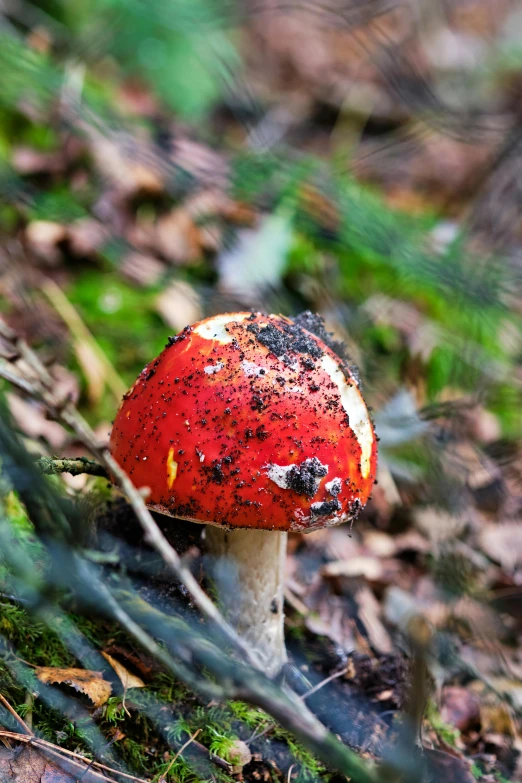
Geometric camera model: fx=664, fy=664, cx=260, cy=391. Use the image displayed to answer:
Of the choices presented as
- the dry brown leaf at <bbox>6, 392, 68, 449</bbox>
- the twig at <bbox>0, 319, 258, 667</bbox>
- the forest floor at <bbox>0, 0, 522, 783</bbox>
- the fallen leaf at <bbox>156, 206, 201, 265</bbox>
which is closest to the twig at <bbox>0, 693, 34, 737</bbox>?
the forest floor at <bbox>0, 0, 522, 783</bbox>

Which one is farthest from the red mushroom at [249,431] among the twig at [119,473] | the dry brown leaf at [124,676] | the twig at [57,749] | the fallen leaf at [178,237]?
the fallen leaf at [178,237]

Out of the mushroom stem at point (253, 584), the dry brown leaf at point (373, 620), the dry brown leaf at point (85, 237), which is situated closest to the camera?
the mushroom stem at point (253, 584)

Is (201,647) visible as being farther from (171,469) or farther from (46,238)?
(46,238)

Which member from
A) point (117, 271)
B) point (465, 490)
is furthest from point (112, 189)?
point (465, 490)

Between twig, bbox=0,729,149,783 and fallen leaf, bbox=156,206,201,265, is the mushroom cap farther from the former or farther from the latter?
fallen leaf, bbox=156,206,201,265

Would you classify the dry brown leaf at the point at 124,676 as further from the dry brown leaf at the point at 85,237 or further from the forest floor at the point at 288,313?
the dry brown leaf at the point at 85,237

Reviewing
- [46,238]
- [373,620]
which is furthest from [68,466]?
[46,238]

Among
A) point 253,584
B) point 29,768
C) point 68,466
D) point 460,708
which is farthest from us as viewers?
point 460,708

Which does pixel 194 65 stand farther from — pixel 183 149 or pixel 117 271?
pixel 117 271
